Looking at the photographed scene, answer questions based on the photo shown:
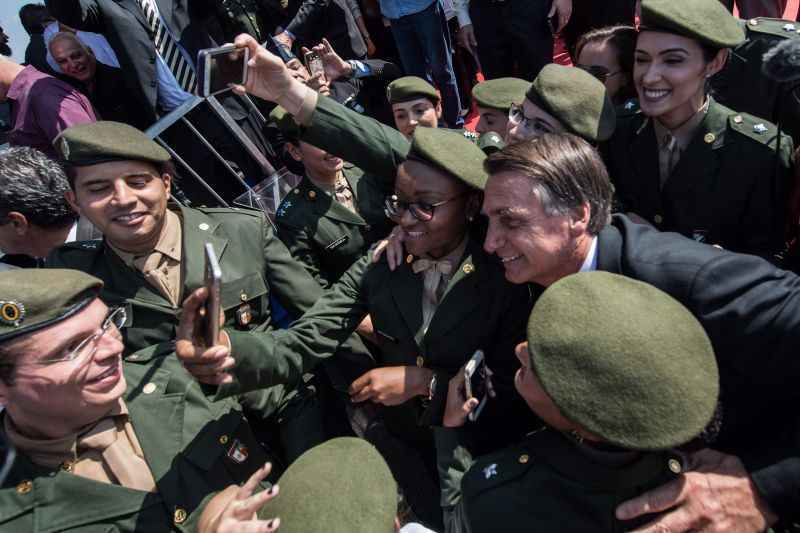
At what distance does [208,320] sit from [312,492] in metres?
0.64

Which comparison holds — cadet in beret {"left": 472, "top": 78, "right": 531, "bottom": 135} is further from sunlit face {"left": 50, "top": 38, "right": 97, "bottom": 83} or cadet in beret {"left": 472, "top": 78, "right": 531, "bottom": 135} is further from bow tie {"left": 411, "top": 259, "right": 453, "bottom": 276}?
sunlit face {"left": 50, "top": 38, "right": 97, "bottom": 83}

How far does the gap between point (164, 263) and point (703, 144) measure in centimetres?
274

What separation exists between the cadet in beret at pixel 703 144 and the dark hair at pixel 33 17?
19.5ft

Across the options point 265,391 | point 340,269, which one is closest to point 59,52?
point 340,269

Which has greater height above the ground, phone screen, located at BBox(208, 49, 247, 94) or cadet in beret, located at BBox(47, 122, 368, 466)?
phone screen, located at BBox(208, 49, 247, 94)

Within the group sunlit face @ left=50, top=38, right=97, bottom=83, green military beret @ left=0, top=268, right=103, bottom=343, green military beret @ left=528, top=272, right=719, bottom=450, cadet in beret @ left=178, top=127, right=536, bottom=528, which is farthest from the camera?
sunlit face @ left=50, top=38, right=97, bottom=83

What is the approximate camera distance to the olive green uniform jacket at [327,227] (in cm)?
352

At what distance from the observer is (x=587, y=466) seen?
163 centimetres

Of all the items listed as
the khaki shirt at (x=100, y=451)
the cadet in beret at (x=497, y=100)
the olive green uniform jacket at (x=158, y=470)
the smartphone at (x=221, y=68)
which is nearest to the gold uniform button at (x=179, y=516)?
the olive green uniform jacket at (x=158, y=470)

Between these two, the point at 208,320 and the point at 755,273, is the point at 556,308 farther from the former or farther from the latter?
Result: the point at 208,320

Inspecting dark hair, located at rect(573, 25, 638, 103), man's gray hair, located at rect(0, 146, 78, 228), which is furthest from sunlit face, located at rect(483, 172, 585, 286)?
man's gray hair, located at rect(0, 146, 78, 228)

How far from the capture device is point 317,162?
144 inches

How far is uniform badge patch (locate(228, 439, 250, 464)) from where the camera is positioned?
2.34 m

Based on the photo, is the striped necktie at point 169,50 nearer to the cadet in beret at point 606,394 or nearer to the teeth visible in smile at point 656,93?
the teeth visible in smile at point 656,93
